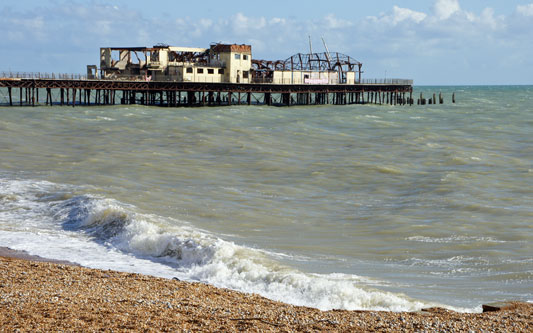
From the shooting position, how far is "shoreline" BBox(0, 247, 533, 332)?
920 centimetres

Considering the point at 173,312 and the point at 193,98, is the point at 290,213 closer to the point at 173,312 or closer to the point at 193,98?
the point at 173,312

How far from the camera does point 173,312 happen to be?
992cm

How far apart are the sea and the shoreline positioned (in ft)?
5.42

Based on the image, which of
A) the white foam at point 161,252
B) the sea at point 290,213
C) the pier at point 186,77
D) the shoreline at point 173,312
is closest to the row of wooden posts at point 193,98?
the pier at point 186,77

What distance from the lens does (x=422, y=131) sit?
53062 millimetres

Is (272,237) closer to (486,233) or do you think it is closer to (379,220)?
(379,220)

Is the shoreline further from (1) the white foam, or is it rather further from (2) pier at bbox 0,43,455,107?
(2) pier at bbox 0,43,455,107

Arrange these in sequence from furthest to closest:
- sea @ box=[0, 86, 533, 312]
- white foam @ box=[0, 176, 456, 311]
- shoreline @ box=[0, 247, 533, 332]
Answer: sea @ box=[0, 86, 533, 312], white foam @ box=[0, 176, 456, 311], shoreline @ box=[0, 247, 533, 332]


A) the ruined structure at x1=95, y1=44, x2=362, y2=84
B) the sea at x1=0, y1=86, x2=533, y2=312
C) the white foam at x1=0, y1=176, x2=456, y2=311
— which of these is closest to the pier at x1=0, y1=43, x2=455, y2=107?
the ruined structure at x1=95, y1=44, x2=362, y2=84

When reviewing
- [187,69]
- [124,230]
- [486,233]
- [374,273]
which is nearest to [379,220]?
[486,233]

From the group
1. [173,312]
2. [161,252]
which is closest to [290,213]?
[161,252]

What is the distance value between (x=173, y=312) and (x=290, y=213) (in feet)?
38.7

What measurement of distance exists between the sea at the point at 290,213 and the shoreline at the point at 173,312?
165cm

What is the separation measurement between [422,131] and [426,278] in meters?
39.9
